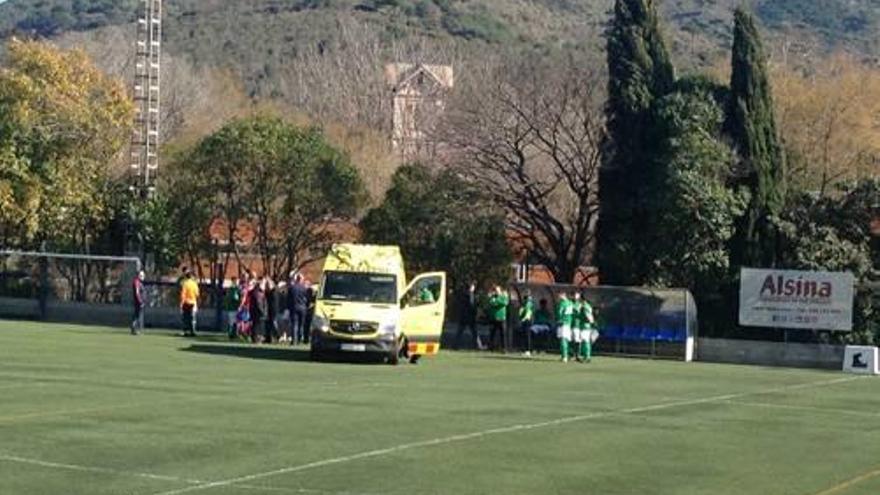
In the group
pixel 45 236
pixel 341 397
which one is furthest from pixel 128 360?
pixel 45 236

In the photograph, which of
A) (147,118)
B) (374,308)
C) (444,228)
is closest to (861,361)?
(374,308)

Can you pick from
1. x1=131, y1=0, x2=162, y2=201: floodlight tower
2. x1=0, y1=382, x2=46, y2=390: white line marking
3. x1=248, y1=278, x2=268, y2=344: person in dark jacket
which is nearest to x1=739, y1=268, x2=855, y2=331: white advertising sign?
x1=248, y1=278, x2=268, y2=344: person in dark jacket

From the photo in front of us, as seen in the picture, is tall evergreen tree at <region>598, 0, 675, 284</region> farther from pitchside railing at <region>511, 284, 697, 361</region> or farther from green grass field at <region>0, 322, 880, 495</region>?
green grass field at <region>0, 322, 880, 495</region>

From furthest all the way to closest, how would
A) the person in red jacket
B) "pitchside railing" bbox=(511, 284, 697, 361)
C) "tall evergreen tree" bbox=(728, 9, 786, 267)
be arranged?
"tall evergreen tree" bbox=(728, 9, 786, 267) < "pitchside railing" bbox=(511, 284, 697, 361) < the person in red jacket

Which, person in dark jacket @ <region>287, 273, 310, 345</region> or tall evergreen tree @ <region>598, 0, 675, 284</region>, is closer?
person in dark jacket @ <region>287, 273, 310, 345</region>

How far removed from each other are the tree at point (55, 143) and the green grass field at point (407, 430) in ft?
71.9

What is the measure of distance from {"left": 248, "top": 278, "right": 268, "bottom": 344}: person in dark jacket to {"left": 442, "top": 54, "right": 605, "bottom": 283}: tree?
10.2m

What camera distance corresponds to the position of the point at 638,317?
138ft

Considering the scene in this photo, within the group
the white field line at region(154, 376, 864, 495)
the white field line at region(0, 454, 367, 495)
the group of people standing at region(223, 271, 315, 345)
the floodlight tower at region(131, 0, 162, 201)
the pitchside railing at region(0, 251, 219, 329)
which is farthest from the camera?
the floodlight tower at region(131, 0, 162, 201)

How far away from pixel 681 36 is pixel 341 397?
386ft

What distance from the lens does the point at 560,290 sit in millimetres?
42969

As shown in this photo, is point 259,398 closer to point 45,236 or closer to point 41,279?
point 41,279

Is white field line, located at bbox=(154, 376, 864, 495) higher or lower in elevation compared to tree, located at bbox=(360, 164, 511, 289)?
lower

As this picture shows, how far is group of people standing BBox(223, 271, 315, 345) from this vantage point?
3944 cm
